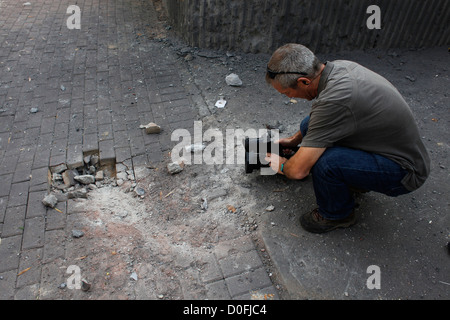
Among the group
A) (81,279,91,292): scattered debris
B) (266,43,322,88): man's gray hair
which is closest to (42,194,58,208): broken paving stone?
(81,279,91,292): scattered debris

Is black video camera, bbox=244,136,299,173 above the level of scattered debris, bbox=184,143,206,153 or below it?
above

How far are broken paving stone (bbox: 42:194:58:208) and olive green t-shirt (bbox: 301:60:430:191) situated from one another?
7.70 feet

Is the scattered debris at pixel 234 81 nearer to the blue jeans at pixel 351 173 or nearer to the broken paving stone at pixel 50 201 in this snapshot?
the blue jeans at pixel 351 173

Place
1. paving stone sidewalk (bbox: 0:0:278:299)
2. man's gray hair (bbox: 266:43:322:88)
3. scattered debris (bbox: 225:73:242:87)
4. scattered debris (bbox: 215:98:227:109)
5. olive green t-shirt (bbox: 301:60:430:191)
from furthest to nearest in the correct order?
scattered debris (bbox: 225:73:242:87)
scattered debris (bbox: 215:98:227:109)
paving stone sidewalk (bbox: 0:0:278:299)
man's gray hair (bbox: 266:43:322:88)
olive green t-shirt (bbox: 301:60:430:191)

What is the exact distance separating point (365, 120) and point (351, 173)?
1.31 feet

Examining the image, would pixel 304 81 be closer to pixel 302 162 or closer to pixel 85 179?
pixel 302 162

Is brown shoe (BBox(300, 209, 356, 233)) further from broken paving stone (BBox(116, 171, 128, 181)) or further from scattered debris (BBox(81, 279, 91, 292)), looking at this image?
broken paving stone (BBox(116, 171, 128, 181))

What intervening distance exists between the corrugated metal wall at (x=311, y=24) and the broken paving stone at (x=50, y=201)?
3524 mm

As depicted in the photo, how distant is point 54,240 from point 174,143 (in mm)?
1605

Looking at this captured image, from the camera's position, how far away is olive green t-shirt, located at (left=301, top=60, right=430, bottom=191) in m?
2.20

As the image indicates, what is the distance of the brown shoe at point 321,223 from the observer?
2.68m

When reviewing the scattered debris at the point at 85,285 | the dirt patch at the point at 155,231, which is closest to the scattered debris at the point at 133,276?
the dirt patch at the point at 155,231

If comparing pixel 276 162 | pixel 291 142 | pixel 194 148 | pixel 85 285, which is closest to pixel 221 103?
pixel 194 148
